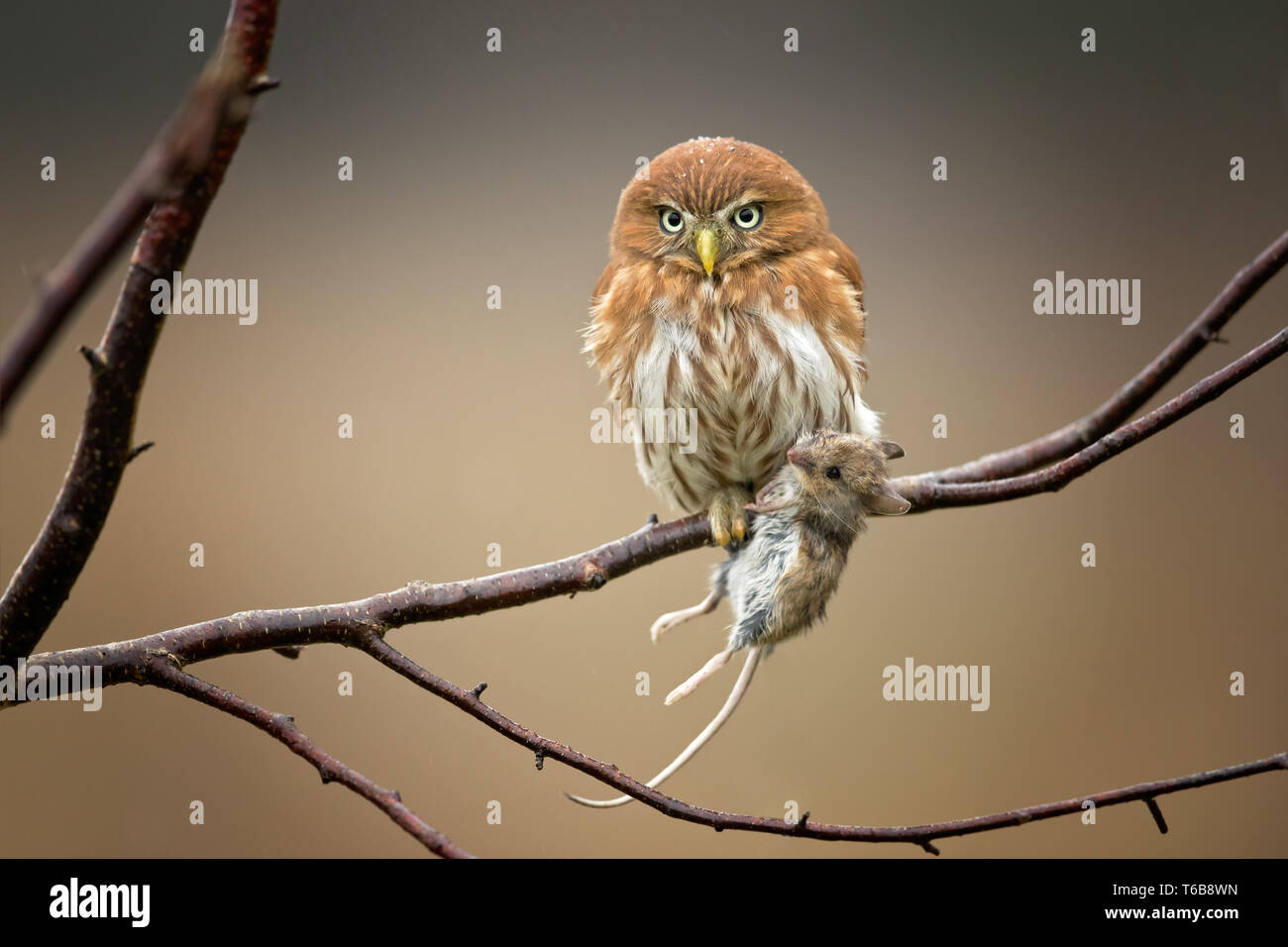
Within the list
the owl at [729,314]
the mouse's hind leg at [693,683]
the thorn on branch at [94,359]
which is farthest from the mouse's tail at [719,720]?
the thorn on branch at [94,359]

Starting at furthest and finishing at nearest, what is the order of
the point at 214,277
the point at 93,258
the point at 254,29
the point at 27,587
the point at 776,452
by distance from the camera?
the point at 214,277, the point at 776,452, the point at 27,587, the point at 254,29, the point at 93,258

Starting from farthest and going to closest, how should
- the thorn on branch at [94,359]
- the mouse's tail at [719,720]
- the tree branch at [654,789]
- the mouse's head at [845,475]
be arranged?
1. the mouse's head at [845,475]
2. the mouse's tail at [719,720]
3. the tree branch at [654,789]
4. the thorn on branch at [94,359]

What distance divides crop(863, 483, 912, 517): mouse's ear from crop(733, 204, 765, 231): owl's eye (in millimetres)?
576

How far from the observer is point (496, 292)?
3.52m

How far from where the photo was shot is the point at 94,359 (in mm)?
961

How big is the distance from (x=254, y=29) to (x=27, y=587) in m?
0.66

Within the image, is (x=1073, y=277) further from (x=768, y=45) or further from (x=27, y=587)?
(x=27, y=587)

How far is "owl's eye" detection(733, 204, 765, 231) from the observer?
200cm

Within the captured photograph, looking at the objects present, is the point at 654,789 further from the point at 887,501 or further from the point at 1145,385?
the point at 1145,385

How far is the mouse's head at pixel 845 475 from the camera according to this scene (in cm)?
181

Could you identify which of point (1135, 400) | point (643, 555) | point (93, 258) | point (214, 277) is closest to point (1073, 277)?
point (1135, 400)

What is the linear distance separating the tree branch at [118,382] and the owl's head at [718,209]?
1135mm

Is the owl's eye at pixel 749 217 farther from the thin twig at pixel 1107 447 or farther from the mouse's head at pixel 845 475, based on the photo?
the thin twig at pixel 1107 447

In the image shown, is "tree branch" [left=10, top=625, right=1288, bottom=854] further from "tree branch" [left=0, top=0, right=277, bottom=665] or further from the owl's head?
the owl's head
